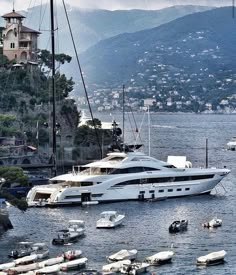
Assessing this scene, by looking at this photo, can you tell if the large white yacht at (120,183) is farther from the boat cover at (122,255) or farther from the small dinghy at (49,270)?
the small dinghy at (49,270)

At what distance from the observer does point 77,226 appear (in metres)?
70.1

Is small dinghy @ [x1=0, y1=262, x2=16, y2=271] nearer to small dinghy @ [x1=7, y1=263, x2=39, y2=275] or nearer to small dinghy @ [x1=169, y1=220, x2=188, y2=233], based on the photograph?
small dinghy @ [x1=7, y1=263, x2=39, y2=275]

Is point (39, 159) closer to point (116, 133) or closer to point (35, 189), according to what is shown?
point (116, 133)

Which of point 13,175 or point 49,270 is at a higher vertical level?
point 13,175

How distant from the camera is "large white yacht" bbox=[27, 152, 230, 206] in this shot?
83.5 m

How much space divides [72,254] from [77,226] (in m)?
8.98

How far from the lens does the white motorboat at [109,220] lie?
237ft

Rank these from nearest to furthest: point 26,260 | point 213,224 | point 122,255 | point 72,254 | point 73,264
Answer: point 73,264
point 26,260
point 122,255
point 72,254
point 213,224

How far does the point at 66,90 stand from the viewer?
414 ft

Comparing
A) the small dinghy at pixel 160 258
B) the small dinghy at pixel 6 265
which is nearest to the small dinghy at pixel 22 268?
the small dinghy at pixel 6 265

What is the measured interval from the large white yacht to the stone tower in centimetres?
4243

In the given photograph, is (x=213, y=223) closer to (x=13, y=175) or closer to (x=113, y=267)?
→ (x=113, y=267)

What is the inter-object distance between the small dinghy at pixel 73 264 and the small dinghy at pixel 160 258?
142 inches

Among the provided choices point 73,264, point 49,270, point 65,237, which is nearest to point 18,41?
point 65,237
